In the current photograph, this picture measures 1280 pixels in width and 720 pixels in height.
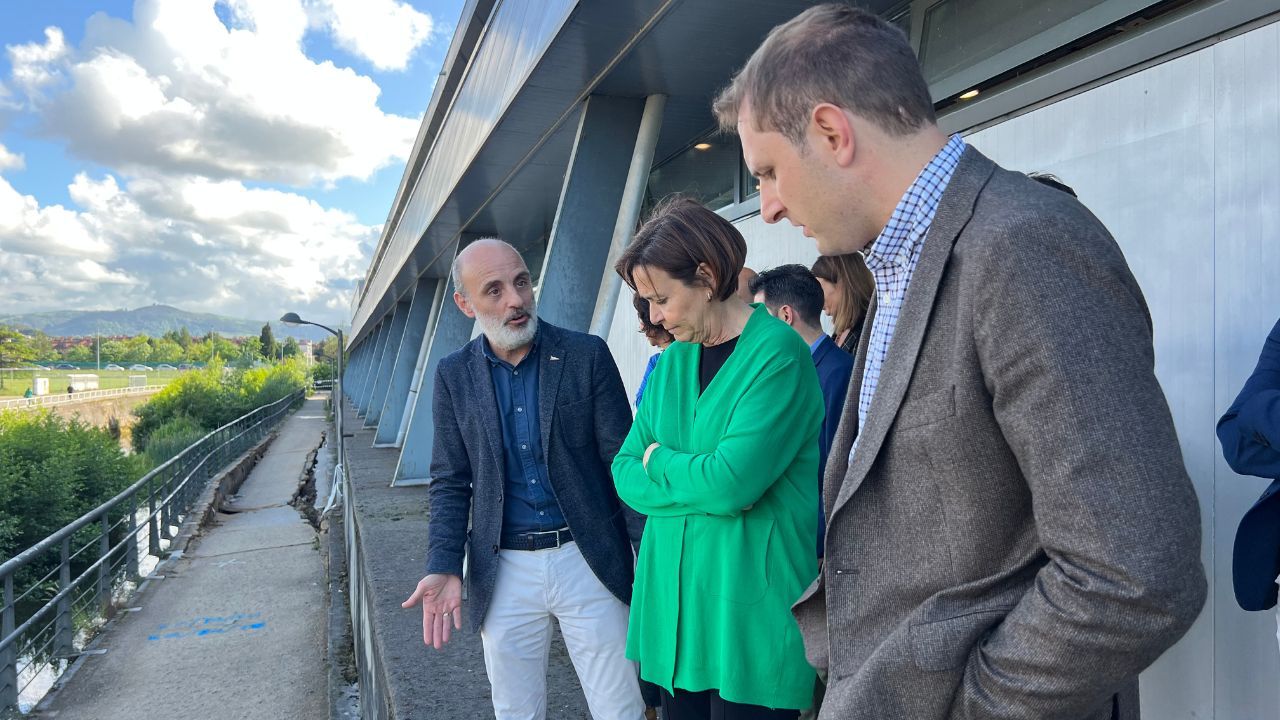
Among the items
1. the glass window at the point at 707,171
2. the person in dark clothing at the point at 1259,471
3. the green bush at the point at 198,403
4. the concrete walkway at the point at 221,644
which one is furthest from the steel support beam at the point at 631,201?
the green bush at the point at 198,403

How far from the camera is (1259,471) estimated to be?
176 centimetres

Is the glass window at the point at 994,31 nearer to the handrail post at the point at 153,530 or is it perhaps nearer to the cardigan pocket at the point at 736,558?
the cardigan pocket at the point at 736,558

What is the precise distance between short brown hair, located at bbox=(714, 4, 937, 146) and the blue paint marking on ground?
10486 mm

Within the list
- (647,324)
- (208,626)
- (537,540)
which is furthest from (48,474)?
(647,324)

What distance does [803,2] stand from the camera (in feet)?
12.2

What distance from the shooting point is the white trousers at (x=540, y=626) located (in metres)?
2.43

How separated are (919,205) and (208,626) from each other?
11.1m

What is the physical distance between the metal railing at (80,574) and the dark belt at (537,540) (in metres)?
6.10

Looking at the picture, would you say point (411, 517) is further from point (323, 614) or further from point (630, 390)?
point (323, 614)

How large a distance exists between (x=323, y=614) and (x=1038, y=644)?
10820 millimetres

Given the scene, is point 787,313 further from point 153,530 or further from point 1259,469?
point 153,530

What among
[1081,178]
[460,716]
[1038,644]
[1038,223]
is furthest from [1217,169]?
[460,716]

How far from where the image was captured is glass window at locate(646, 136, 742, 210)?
5.88m

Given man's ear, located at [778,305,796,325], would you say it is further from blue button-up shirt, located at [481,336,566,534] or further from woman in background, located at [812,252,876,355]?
blue button-up shirt, located at [481,336,566,534]
